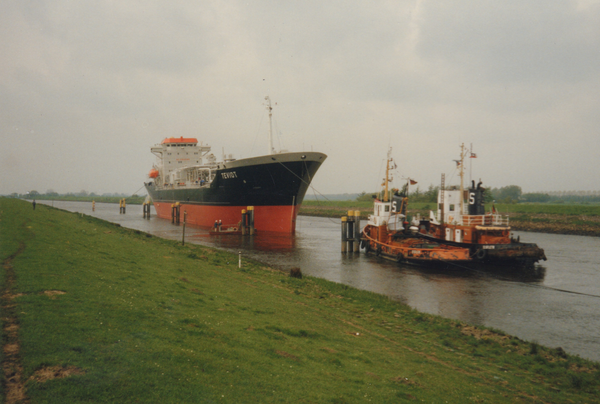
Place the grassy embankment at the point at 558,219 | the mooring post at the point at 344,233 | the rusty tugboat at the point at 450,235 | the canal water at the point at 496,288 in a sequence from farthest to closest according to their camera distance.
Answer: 1. the grassy embankment at the point at 558,219
2. the mooring post at the point at 344,233
3. the rusty tugboat at the point at 450,235
4. the canal water at the point at 496,288

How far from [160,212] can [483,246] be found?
193ft

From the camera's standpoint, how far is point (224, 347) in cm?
755

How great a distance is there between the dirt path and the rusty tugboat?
23236 mm

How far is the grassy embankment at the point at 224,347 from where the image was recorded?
18.7 feet

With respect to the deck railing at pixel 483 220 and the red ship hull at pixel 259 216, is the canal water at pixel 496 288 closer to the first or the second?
the deck railing at pixel 483 220

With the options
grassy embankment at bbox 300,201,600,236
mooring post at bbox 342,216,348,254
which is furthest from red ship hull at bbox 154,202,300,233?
grassy embankment at bbox 300,201,600,236

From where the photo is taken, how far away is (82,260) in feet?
40.1

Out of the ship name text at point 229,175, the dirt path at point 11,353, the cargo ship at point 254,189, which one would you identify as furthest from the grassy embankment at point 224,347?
the ship name text at point 229,175

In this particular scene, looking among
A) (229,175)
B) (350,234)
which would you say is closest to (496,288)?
(350,234)

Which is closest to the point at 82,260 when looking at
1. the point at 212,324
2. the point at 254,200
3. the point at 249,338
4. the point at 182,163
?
the point at 212,324

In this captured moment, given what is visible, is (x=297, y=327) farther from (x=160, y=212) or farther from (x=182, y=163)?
(x=160, y=212)

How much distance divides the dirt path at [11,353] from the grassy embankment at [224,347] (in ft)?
0.10

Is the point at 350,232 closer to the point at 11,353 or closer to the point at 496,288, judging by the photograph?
the point at 496,288

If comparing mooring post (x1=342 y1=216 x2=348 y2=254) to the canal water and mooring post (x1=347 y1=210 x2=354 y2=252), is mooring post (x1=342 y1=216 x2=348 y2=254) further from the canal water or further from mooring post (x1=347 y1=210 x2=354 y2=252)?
the canal water
